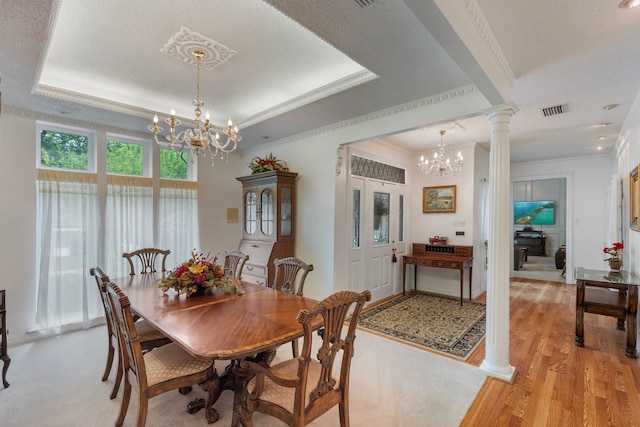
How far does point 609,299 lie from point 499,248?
1878mm

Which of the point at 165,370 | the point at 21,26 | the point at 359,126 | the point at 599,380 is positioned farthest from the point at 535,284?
the point at 21,26

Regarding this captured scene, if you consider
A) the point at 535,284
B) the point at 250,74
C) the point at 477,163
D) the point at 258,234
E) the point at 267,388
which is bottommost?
the point at 535,284

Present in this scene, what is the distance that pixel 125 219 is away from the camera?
394 centimetres

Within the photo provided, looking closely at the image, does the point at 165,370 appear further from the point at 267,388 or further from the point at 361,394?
the point at 361,394

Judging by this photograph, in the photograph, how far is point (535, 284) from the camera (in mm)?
6234

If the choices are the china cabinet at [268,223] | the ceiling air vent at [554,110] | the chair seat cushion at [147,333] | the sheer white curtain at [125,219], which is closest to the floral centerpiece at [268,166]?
the china cabinet at [268,223]

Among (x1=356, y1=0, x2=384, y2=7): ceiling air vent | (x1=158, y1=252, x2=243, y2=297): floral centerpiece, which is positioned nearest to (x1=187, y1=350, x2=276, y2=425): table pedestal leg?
(x1=158, y1=252, x2=243, y2=297): floral centerpiece

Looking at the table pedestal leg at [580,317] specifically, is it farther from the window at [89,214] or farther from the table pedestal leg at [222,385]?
the window at [89,214]

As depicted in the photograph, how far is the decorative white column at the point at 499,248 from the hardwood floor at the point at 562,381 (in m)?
0.21

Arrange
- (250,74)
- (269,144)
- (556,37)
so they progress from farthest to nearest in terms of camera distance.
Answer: (269,144), (250,74), (556,37)

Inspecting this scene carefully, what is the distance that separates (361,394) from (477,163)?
435cm

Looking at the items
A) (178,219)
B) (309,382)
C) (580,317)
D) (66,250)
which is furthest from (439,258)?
(66,250)

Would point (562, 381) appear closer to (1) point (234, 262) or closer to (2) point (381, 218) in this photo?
(2) point (381, 218)

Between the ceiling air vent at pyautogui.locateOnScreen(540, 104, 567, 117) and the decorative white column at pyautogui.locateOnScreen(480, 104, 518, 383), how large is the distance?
0.90 meters
